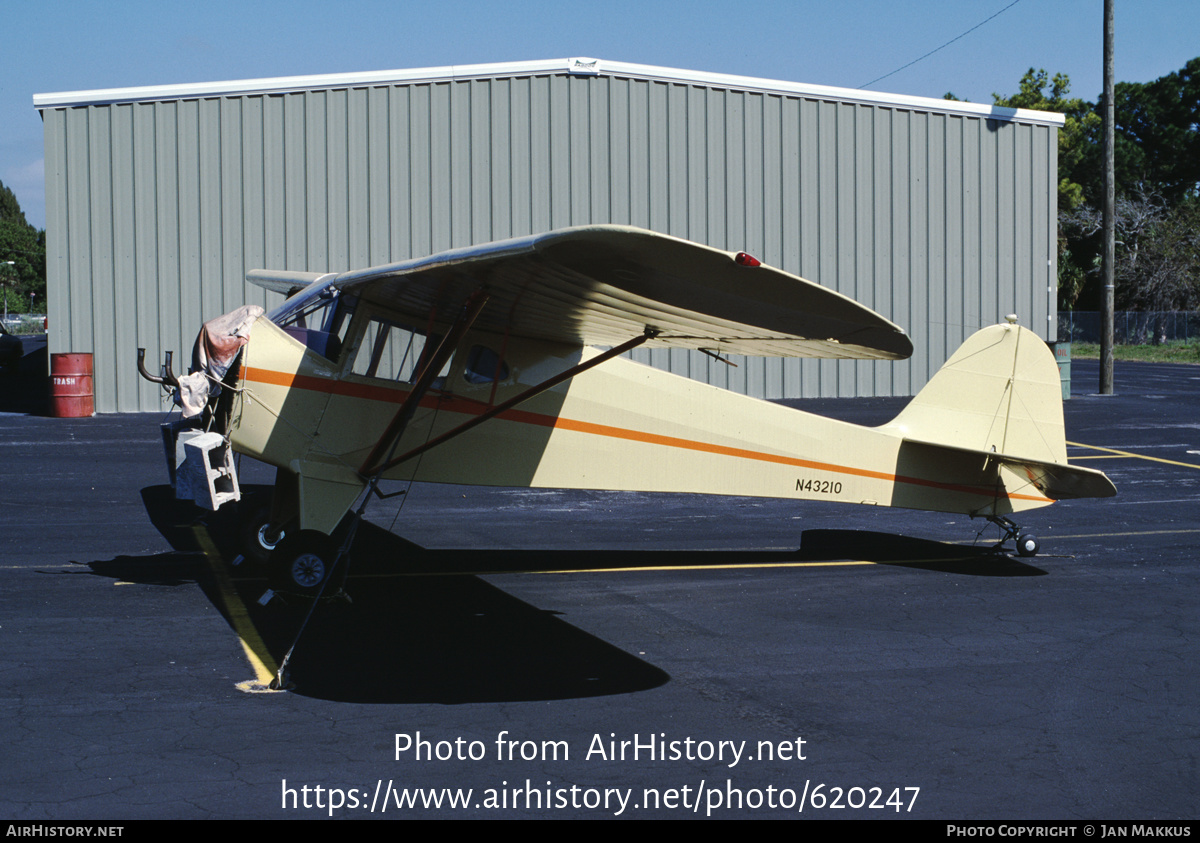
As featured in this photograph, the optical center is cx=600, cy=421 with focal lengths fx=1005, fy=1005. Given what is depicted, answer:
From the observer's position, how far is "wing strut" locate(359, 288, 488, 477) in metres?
6.68

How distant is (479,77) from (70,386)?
10537mm

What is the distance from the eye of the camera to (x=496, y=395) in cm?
800

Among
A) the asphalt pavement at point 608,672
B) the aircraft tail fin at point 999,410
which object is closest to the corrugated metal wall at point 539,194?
the asphalt pavement at point 608,672

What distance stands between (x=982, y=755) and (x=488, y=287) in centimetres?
392

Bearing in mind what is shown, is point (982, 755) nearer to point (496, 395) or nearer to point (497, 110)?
point (496, 395)

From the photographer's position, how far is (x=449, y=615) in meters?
7.30

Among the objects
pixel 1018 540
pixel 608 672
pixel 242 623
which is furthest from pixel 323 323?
pixel 1018 540

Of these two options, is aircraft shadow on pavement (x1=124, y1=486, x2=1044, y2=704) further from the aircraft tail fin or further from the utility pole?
the utility pole

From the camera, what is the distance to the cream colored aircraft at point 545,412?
700 centimetres

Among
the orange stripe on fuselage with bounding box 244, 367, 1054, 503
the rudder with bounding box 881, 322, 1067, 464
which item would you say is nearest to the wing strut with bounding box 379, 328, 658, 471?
the orange stripe on fuselage with bounding box 244, 367, 1054, 503

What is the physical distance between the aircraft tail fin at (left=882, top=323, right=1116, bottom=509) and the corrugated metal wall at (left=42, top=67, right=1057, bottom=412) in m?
12.8
